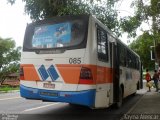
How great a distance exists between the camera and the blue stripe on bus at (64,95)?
10.2 meters

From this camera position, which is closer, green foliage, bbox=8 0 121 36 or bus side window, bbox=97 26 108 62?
bus side window, bbox=97 26 108 62

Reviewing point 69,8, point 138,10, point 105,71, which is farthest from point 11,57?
point 105,71

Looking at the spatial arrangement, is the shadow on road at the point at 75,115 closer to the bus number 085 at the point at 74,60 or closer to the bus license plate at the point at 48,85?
the bus license plate at the point at 48,85

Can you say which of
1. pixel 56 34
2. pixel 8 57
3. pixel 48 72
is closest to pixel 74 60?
pixel 48 72

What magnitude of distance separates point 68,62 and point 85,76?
705 millimetres

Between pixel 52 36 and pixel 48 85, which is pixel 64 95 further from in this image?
pixel 52 36

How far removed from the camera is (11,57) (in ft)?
198

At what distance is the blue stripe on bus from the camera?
400 inches

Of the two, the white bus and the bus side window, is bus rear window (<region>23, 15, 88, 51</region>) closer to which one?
the white bus

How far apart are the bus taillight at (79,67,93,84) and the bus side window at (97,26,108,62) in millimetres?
892

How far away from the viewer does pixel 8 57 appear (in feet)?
197

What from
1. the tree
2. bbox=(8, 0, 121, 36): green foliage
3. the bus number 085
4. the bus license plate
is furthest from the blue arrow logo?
the tree

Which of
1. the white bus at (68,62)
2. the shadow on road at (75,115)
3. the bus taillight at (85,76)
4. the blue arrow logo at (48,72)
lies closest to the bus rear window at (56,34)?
the white bus at (68,62)

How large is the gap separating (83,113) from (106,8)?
592cm
